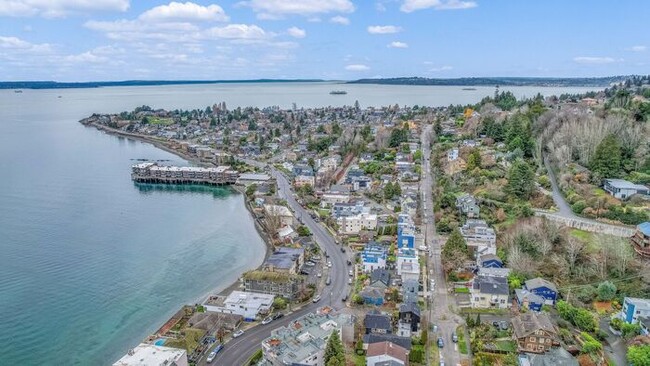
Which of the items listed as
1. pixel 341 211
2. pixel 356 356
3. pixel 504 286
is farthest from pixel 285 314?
pixel 341 211

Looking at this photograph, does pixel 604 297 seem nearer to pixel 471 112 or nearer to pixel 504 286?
pixel 504 286

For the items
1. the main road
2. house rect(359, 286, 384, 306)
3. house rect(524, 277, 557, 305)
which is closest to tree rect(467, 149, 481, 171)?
the main road

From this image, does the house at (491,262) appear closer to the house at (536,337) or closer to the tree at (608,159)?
the house at (536,337)

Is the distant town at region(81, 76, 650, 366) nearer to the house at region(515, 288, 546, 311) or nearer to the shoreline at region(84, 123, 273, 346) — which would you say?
the house at region(515, 288, 546, 311)

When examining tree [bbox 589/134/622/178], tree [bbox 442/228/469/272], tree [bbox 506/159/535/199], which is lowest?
tree [bbox 442/228/469/272]

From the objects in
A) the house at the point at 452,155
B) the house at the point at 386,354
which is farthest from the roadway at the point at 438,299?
the house at the point at 452,155

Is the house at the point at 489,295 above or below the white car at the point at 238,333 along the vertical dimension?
above
